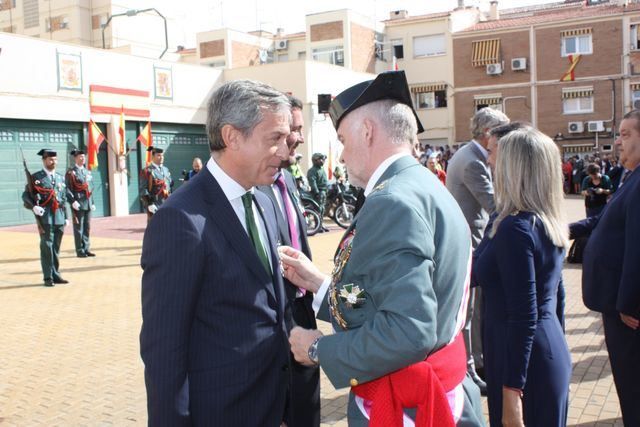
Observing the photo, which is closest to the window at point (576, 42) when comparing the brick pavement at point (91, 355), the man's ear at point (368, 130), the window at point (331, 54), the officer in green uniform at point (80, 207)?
the window at point (331, 54)

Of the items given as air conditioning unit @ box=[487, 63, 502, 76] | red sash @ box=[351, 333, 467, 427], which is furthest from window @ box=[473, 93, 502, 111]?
red sash @ box=[351, 333, 467, 427]

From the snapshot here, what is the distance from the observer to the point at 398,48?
130ft

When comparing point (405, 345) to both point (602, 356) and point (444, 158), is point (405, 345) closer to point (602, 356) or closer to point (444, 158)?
point (602, 356)

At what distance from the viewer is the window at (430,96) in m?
39.1

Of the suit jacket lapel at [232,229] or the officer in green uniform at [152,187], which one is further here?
the officer in green uniform at [152,187]

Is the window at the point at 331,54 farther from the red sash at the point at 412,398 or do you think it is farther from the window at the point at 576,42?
the red sash at the point at 412,398

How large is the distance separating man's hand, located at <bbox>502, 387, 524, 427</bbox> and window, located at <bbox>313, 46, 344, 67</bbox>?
37.1m

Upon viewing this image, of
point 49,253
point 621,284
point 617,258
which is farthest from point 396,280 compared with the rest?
point 49,253

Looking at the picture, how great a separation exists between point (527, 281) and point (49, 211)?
933cm

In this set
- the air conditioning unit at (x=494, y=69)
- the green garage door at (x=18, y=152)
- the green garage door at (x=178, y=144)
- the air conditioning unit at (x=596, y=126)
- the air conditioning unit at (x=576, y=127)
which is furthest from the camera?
the air conditioning unit at (x=494, y=69)

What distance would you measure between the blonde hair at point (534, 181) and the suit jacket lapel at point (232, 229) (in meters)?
1.25

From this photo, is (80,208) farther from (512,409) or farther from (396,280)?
(396,280)

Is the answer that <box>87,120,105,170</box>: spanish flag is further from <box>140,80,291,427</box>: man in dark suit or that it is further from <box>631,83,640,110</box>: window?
<box>631,83,640,110</box>: window

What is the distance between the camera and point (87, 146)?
21.2 metres
